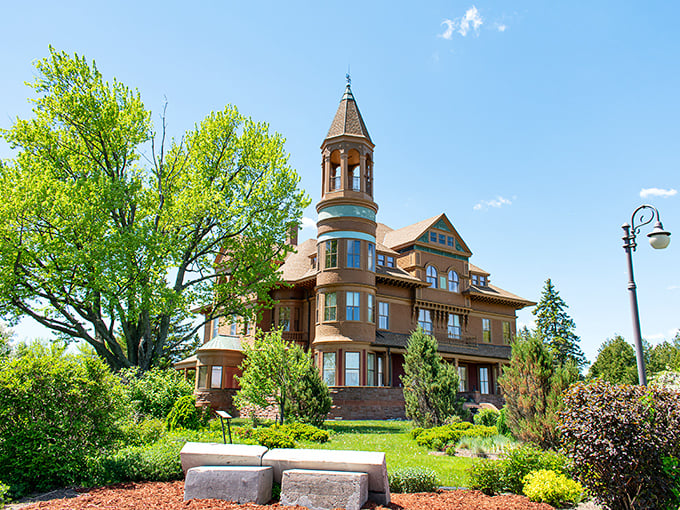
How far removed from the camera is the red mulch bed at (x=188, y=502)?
766 centimetres

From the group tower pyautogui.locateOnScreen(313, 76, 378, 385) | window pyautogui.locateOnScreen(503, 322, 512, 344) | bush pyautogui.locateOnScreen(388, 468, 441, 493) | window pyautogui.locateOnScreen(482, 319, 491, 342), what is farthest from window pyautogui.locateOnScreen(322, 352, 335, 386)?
bush pyautogui.locateOnScreen(388, 468, 441, 493)

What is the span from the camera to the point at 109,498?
8.32m

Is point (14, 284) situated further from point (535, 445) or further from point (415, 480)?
point (535, 445)

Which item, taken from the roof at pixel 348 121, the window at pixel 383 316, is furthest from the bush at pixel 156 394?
the roof at pixel 348 121

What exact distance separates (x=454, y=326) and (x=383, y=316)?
717 cm

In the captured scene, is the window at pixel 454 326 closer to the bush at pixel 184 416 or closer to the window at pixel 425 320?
the window at pixel 425 320

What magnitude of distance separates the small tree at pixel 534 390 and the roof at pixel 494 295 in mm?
24044

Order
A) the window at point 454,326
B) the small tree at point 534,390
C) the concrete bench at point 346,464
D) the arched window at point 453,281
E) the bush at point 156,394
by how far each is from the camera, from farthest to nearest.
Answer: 1. the arched window at point 453,281
2. the window at point 454,326
3. the bush at point 156,394
4. the small tree at point 534,390
5. the concrete bench at point 346,464

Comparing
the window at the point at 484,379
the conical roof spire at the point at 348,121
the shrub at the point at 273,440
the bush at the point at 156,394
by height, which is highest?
the conical roof spire at the point at 348,121

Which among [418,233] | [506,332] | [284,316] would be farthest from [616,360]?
[284,316]

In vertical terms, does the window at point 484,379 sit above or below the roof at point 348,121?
below

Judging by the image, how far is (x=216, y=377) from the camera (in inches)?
1271

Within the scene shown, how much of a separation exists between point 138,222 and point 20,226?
480 centimetres

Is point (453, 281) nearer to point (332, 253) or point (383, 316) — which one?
point (383, 316)
